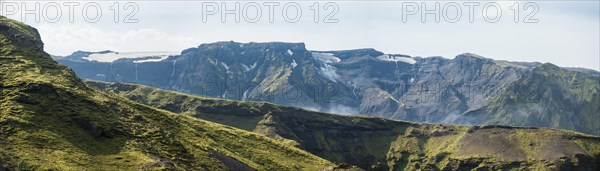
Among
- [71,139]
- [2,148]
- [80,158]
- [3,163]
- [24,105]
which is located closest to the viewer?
[3,163]

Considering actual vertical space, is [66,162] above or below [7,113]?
below

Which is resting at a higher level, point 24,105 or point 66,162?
point 24,105

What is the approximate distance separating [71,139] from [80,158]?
17.7 meters

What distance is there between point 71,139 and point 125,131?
25.9 meters

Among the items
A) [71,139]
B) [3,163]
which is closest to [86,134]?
[71,139]

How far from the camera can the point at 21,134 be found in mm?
162875

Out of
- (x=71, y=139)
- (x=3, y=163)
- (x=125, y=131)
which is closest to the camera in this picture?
(x=3, y=163)

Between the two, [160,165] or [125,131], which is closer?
[160,165]

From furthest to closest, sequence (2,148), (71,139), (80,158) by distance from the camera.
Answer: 1. (71,139)
2. (80,158)
3. (2,148)

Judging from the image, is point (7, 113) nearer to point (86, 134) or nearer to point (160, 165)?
point (86, 134)


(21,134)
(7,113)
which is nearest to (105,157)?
(21,134)

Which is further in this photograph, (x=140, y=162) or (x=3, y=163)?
(x=140, y=162)

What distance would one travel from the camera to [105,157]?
167625mm

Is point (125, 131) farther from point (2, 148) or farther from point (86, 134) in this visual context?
point (2, 148)
